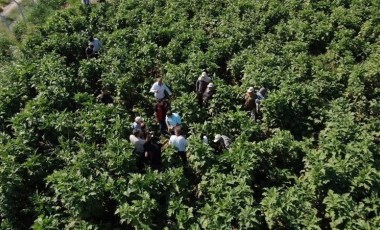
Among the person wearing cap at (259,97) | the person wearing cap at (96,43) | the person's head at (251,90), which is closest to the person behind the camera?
the person's head at (251,90)

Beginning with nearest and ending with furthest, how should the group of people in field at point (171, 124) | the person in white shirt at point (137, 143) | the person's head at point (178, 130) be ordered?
the person's head at point (178, 130) → the group of people in field at point (171, 124) → the person in white shirt at point (137, 143)

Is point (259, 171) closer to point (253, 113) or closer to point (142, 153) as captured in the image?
point (253, 113)

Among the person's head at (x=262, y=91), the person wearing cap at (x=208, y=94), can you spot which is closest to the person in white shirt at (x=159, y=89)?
the person wearing cap at (x=208, y=94)

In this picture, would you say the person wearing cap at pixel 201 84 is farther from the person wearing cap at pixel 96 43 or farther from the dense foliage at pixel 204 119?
the person wearing cap at pixel 96 43

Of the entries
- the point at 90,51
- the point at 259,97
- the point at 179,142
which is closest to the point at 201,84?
the point at 259,97

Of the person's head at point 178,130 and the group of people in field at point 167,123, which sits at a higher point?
the person's head at point 178,130

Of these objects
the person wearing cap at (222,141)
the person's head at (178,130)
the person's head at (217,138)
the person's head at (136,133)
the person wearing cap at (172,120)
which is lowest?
the person wearing cap at (222,141)

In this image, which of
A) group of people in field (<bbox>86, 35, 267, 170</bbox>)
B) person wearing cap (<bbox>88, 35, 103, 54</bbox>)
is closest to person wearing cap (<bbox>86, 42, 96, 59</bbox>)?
person wearing cap (<bbox>88, 35, 103, 54</bbox>)

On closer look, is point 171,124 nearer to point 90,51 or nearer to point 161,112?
point 161,112
